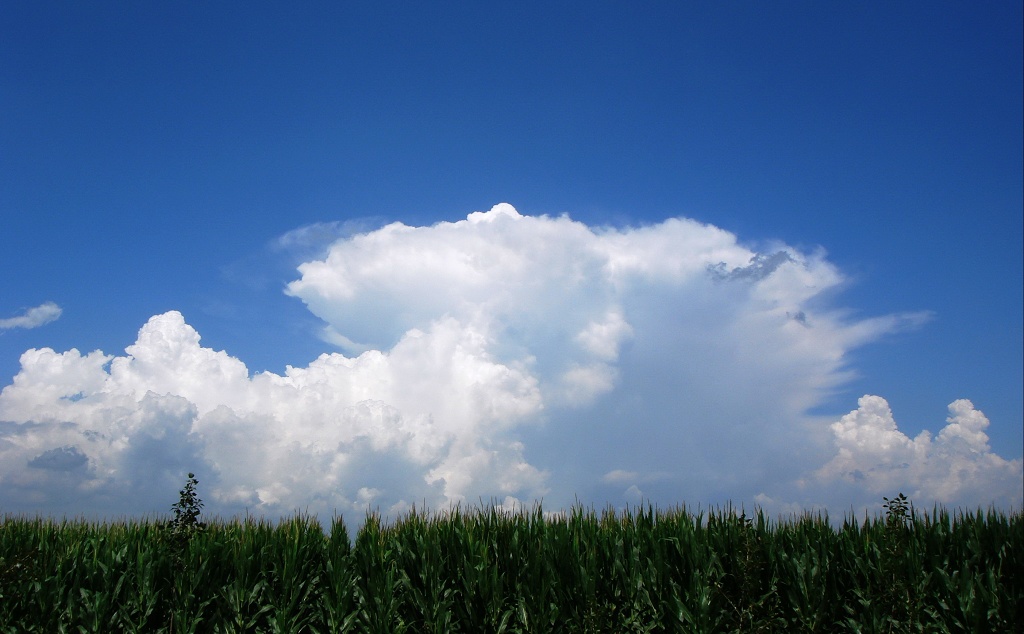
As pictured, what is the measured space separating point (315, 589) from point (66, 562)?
180 inches

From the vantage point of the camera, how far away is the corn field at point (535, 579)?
39.2 ft

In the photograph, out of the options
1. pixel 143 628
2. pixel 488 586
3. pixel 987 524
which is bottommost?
pixel 143 628

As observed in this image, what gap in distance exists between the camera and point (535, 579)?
1205 cm

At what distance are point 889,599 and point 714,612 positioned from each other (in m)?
2.89

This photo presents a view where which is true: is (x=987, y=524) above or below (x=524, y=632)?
above

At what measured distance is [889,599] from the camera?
39.5ft

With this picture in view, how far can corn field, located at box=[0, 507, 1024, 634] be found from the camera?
11945mm

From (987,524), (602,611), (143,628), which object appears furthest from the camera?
(987,524)

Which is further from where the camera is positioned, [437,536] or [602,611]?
[437,536]

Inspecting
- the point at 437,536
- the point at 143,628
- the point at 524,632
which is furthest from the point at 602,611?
the point at 143,628

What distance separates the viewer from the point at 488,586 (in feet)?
39.5

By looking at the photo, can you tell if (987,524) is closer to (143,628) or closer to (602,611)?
(602,611)

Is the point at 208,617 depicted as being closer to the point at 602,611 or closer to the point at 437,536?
the point at 437,536

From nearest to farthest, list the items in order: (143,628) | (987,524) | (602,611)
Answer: (602,611) < (143,628) < (987,524)
